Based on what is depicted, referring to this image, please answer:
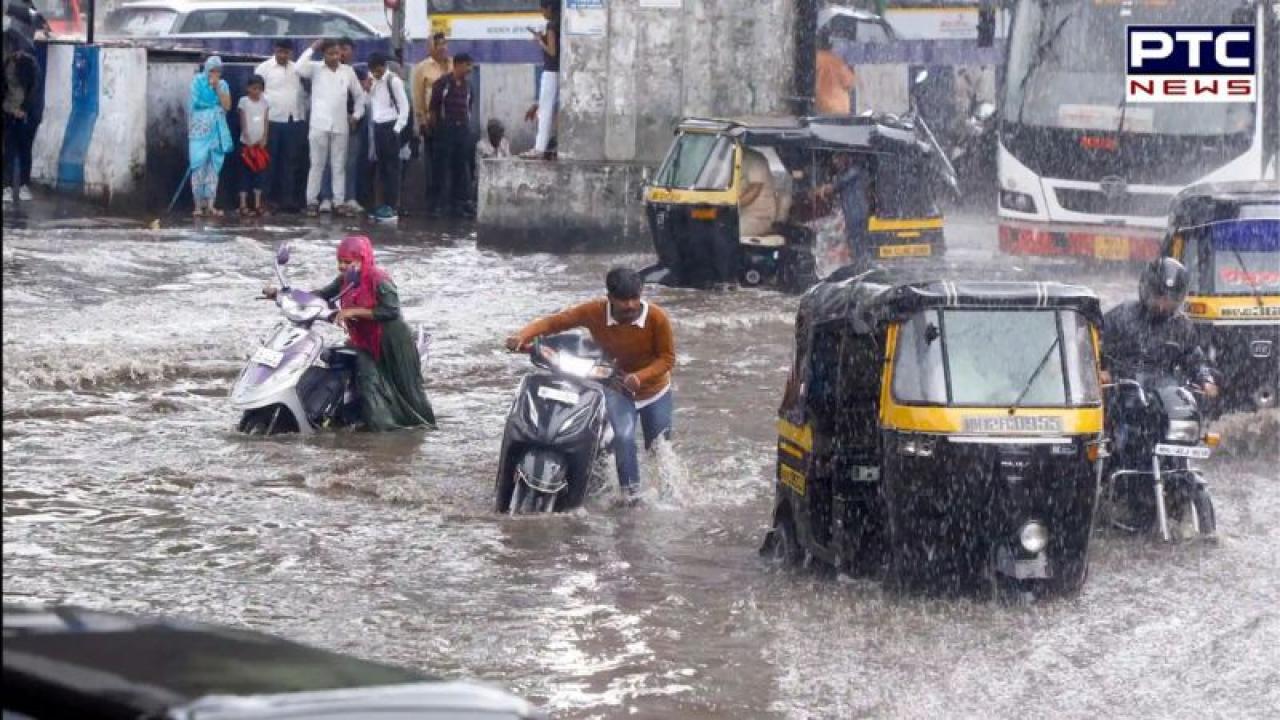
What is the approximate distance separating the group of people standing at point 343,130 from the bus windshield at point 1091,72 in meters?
5.07

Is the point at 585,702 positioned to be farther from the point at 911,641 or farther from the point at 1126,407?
the point at 1126,407

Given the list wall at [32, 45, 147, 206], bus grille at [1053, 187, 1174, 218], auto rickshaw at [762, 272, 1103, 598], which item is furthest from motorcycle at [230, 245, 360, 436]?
wall at [32, 45, 147, 206]

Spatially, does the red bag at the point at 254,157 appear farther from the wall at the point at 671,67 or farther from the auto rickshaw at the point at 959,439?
the auto rickshaw at the point at 959,439

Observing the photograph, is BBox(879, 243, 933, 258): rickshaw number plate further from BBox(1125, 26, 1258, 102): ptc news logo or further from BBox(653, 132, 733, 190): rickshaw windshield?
BBox(1125, 26, 1258, 102): ptc news logo

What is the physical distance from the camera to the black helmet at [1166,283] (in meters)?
11.4

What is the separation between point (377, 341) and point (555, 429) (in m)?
2.62

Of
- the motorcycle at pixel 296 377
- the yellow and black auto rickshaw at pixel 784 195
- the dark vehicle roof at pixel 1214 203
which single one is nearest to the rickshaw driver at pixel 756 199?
the yellow and black auto rickshaw at pixel 784 195

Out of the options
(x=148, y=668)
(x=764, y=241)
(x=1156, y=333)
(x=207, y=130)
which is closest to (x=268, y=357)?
(x=1156, y=333)

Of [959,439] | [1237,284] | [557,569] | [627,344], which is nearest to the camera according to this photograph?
[959,439]

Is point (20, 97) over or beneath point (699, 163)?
over

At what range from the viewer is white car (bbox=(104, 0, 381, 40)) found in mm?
34844

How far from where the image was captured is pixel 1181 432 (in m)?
10.7

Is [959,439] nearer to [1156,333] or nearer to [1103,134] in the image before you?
[1156,333]

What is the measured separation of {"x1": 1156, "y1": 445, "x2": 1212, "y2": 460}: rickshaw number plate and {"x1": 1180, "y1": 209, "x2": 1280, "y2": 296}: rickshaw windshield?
10.3ft
